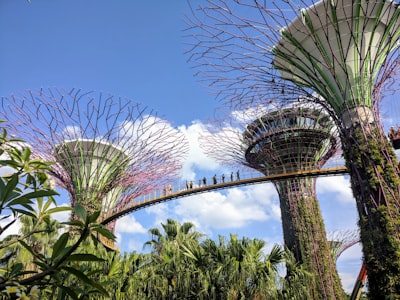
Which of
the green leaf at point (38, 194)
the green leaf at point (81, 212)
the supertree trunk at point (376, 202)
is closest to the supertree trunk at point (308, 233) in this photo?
the supertree trunk at point (376, 202)

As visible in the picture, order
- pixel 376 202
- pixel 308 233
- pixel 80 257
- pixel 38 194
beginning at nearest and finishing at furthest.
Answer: pixel 80 257 < pixel 38 194 < pixel 376 202 < pixel 308 233

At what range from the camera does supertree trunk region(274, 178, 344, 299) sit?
20.8 meters

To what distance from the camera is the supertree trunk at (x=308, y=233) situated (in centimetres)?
2084

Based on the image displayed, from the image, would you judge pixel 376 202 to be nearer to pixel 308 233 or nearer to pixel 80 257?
pixel 80 257

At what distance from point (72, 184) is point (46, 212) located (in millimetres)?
20288

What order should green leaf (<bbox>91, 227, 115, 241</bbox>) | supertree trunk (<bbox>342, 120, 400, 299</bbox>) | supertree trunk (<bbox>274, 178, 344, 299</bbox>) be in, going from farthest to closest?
supertree trunk (<bbox>274, 178, 344, 299</bbox>)
supertree trunk (<bbox>342, 120, 400, 299</bbox>)
green leaf (<bbox>91, 227, 115, 241</bbox>)

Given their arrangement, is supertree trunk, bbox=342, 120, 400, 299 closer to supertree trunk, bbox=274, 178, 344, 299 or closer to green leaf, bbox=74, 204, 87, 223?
green leaf, bbox=74, 204, 87, 223

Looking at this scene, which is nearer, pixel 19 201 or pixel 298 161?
pixel 19 201

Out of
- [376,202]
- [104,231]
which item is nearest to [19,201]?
[104,231]

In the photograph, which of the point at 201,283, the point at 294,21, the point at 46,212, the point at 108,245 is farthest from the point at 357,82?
the point at 108,245

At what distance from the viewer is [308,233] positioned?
23000 millimetres

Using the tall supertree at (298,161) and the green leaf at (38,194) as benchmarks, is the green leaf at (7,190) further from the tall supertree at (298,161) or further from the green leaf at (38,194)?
the tall supertree at (298,161)

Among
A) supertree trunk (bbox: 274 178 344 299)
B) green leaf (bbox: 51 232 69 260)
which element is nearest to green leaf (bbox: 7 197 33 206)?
Answer: green leaf (bbox: 51 232 69 260)

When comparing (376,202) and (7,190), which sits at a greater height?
(376,202)
